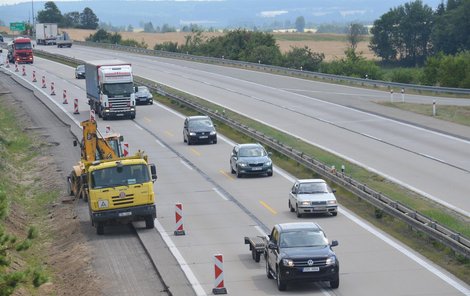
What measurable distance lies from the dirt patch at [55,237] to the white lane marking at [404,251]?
8275mm

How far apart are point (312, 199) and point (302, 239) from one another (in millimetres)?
8811

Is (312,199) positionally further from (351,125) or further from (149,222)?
(351,125)

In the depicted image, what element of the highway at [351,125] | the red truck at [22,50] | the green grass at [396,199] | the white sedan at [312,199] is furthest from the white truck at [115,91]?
the red truck at [22,50]

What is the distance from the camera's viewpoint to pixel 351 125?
58719 millimetres

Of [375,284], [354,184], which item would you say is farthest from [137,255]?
[354,184]

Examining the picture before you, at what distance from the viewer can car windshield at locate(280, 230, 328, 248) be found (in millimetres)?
22953

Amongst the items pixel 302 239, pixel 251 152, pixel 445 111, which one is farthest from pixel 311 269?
pixel 445 111

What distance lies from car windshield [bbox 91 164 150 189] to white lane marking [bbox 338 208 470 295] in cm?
691

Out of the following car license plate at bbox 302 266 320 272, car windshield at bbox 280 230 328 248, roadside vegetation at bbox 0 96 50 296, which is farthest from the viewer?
car windshield at bbox 280 230 328 248

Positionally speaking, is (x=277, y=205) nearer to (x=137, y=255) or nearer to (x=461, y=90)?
(x=137, y=255)

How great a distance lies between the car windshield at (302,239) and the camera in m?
23.0

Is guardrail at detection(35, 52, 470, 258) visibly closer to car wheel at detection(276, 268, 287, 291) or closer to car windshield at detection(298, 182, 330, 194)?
car windshield at detection(298, 182, 330, 194)

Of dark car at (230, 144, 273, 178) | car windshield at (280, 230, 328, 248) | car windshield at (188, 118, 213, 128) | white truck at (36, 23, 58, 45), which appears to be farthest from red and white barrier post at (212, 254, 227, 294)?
white truck at (36, 23, 58, 45)

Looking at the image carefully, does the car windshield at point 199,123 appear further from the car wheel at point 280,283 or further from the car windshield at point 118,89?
the car wheel at point 280,283
